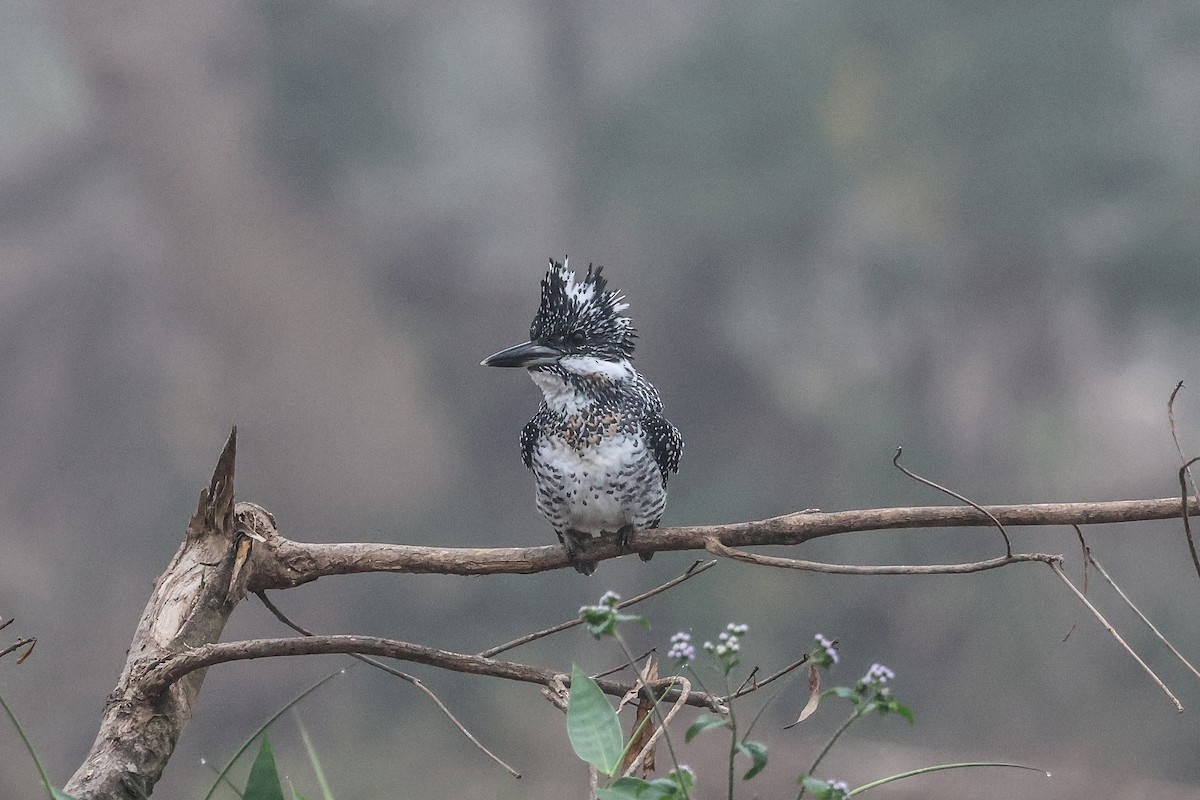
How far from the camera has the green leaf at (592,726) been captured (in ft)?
4.21

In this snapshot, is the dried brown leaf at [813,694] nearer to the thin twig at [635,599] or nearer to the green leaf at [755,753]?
the thin twig at [635,599]

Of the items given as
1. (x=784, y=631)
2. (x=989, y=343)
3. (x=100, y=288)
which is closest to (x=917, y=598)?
(x=784, y=631)

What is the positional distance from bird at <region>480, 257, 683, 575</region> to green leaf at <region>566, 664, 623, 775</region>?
651mm

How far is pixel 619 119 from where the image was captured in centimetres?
326

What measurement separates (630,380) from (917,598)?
4.48 ft

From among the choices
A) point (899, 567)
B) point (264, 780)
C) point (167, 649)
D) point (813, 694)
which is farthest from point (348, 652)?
point (899, 567)

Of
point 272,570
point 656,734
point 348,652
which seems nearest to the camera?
point 656,734

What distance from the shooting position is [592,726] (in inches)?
51.1

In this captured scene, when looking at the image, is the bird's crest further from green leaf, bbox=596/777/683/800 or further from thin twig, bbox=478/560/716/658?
green leaf, bbox=596/777/683/800

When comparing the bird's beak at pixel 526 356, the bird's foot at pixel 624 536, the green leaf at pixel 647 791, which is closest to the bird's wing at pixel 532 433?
the bird's beak at pixel 526 356

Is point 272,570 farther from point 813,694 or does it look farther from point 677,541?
point 813,694

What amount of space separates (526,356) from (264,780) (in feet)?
2.74

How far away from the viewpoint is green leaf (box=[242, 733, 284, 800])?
1428mm

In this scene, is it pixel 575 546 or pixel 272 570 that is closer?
pixel 272 570
